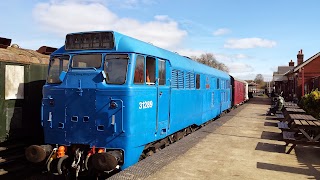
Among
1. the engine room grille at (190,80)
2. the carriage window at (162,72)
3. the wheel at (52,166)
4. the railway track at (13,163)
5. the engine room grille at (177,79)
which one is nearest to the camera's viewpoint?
the wheel at (52,166)

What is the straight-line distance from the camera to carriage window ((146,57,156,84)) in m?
6.92

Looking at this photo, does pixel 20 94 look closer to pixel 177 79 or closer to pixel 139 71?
pixel 139 71

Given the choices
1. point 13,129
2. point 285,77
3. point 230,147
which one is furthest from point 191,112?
Result: point 285,77

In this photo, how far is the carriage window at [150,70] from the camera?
6925 mm

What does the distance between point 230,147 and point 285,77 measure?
3435 cm

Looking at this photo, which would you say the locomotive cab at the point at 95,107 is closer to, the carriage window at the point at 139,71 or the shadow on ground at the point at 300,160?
the carriage window at the point at 139,71

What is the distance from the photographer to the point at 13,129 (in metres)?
7.73

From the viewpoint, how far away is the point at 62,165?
20.2 feet

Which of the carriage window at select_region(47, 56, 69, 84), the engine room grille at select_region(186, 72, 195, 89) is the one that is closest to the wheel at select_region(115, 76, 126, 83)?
the carriage window at select_region(47, 56, 69, 84)

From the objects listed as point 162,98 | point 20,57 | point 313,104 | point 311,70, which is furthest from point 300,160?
point 311,70

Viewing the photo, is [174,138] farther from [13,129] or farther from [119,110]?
[13,129]

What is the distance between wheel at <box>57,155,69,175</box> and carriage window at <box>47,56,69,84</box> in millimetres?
1724

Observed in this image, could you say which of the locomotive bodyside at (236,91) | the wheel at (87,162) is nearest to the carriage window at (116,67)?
the wheel at (87,162)

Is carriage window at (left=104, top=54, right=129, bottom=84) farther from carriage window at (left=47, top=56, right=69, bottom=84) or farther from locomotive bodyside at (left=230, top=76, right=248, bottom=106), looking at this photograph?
locomotive bodyside at (left=230, top=76, right=248, bottom=106)
